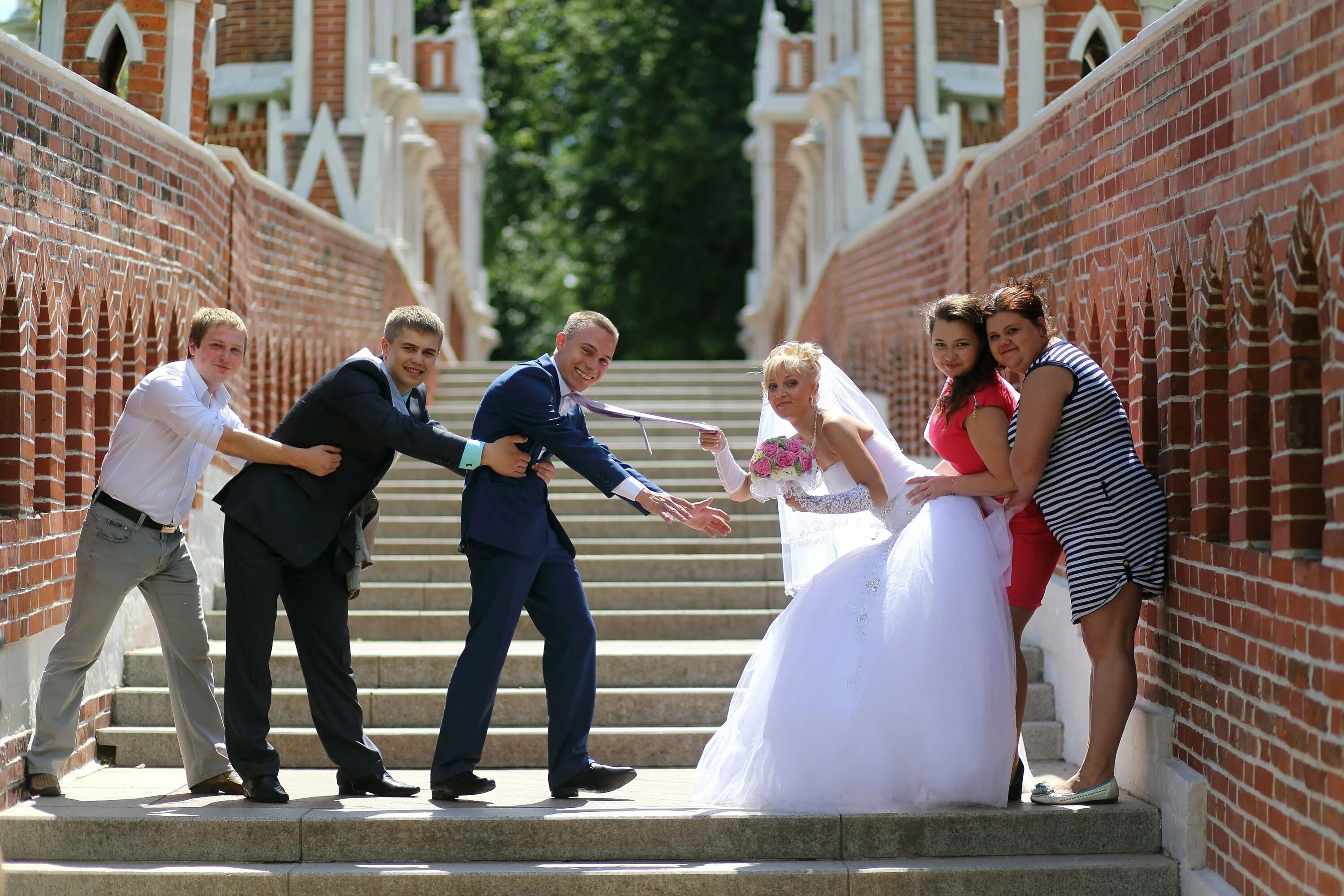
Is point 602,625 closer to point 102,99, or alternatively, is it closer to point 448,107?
point 102,99

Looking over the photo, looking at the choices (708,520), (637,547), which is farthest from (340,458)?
(637,547)

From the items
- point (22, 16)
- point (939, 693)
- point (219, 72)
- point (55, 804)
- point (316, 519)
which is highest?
point (22, 16)

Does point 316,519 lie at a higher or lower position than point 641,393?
lower

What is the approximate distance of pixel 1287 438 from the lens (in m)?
4.28

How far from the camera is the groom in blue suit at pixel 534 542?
5.41 meters

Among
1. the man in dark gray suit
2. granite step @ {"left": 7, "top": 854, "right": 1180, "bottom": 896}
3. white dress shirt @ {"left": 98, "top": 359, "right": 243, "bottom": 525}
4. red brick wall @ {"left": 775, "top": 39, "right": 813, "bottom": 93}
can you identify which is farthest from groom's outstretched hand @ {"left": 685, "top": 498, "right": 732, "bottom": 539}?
red brick wall @ {"left": 775, "top": 39, "right": 813, "bottom": 93}

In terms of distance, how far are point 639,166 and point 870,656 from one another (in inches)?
879

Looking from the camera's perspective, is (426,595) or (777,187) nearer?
(426,595)

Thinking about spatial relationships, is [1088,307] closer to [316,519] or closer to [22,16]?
[316,519]

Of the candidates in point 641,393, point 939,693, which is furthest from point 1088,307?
point 641,393

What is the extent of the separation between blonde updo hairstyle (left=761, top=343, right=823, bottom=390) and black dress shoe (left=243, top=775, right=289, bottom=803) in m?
2.30

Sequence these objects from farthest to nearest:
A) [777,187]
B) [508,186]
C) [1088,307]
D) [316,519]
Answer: [508,186]
[777,187]
[1088,307]
[316,519]

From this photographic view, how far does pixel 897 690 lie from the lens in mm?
5094

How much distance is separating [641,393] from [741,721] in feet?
24.7
